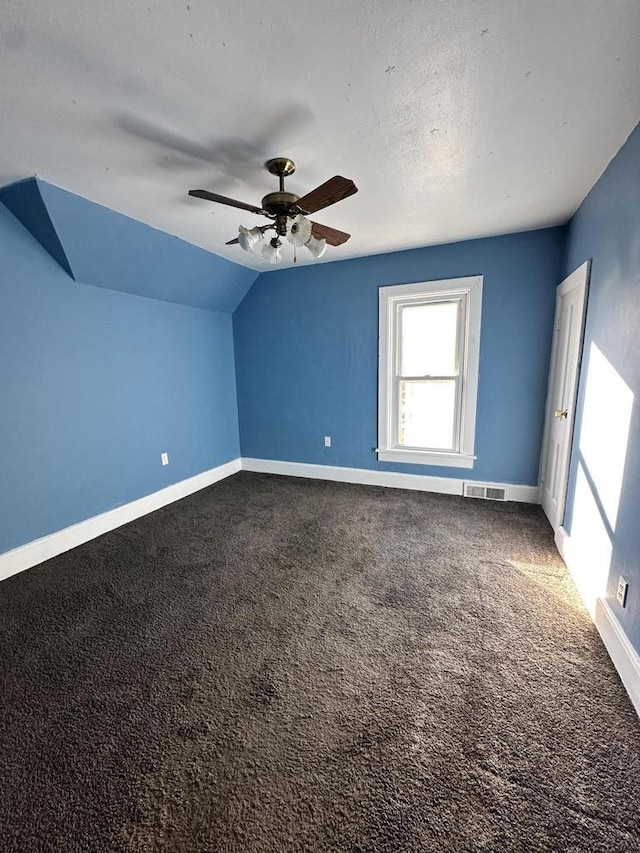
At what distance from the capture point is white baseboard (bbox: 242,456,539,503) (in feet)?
10.8

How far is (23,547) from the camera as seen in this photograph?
2.43 m

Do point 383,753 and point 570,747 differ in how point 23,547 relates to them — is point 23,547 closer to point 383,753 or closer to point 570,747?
point 383,753

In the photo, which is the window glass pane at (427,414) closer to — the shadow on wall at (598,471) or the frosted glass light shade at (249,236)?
the shadow on wall at (598,471)

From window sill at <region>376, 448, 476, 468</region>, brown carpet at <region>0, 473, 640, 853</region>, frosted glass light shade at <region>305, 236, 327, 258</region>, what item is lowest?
brown carpet at <region>0, 473, 640, 853</region>

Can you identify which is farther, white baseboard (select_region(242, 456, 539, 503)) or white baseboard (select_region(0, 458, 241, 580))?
white baseboard (select_region(242, 456, 539, 503))

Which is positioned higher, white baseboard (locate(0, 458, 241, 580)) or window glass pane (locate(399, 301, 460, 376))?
window glass pane (locate(399, 301, 460, 376))

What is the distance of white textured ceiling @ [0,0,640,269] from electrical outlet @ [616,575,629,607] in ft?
6.61

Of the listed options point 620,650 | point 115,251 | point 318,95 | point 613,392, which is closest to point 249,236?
point 318,95

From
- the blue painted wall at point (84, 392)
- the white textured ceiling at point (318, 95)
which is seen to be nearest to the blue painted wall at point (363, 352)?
the blue painted wall at point (84, 392)

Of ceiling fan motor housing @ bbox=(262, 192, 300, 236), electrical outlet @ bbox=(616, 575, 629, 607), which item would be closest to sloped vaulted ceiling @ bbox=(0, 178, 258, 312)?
ceiling fan motor housing @ bbox=(262, 192, 300, 236)

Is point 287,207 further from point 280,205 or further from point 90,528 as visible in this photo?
point 90,528

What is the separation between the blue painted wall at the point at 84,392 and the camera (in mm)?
2332

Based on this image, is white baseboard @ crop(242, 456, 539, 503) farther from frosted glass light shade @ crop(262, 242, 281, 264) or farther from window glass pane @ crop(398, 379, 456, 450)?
frosted glass light shade @ crop(262, 242, 281, 264)

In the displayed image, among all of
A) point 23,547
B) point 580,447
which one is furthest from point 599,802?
point 23,547
